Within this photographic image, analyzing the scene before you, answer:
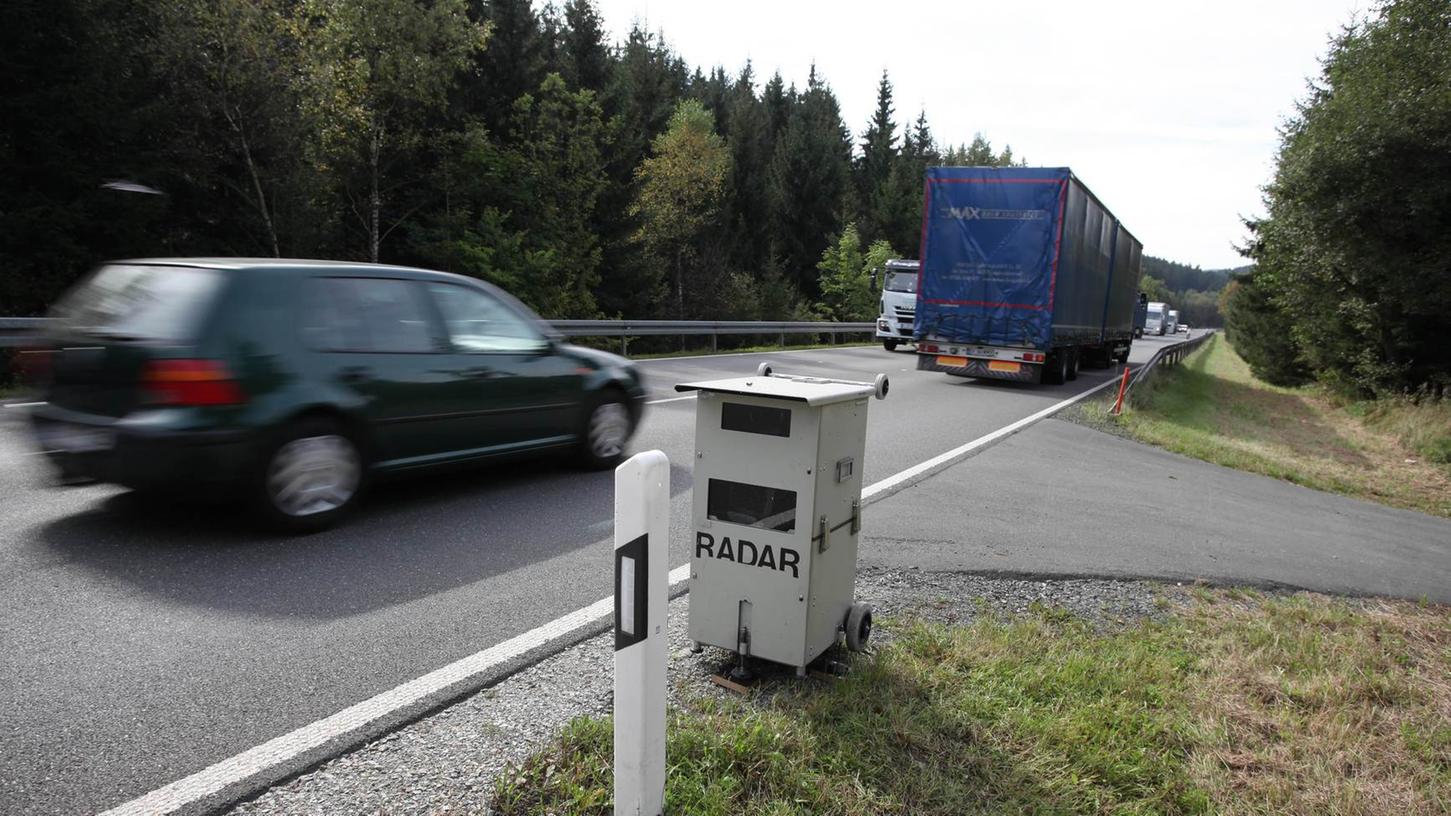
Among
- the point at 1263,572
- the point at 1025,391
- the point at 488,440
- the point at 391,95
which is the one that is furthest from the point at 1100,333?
the point at 391,95

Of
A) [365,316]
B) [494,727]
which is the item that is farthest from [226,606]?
[365,316]

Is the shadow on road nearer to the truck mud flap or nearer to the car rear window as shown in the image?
the car rear window

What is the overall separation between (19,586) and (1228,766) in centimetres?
518

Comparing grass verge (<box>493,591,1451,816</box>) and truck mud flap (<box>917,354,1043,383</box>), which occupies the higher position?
truck mud flap (<box>917,354,1043,383</box>)

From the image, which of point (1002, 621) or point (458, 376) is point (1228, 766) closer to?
point (1002, 621)

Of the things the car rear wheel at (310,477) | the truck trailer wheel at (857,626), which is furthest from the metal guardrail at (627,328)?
the truck trailer wheel at (857,626)

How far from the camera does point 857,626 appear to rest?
141 inches

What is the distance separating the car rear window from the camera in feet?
15.0

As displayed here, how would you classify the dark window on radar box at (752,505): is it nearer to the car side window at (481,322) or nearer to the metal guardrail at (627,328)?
the car side window at (481,322)

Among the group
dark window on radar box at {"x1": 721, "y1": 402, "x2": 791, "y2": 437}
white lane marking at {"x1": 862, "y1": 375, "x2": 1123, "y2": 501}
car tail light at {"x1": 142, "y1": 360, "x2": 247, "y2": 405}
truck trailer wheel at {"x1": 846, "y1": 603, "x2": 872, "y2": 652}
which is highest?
dark window on radar box at {"x1": 721, "y1": 402, "x2": 791, "y2": 437}

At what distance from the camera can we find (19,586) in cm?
393

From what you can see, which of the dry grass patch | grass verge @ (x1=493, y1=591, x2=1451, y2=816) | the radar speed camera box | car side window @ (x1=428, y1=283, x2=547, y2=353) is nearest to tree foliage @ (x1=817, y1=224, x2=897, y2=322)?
car side window @ (x1=428, y1=283, x2=547, y2=353)

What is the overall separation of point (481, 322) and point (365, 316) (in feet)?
2.99

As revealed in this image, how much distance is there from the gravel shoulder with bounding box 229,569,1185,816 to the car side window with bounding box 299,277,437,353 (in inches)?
104
